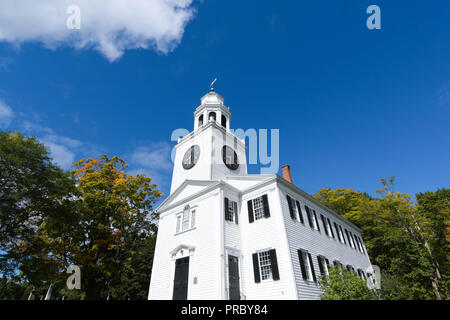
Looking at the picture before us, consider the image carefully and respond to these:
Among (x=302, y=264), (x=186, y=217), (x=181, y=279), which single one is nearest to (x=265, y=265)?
(x=302, y=264)

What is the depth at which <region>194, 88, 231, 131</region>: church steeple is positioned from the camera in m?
24.4

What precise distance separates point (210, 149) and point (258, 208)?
6846mm

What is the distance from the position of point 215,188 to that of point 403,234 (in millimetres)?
24518

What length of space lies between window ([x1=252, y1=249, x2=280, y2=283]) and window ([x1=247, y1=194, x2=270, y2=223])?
2.42 m

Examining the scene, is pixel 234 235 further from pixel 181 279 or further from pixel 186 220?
pixel 181 279

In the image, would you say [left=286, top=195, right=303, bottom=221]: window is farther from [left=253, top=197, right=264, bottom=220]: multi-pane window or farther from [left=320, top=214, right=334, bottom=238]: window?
[left=320, top=214, right=334, bottom=238]: window

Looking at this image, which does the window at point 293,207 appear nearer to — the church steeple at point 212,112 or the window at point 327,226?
the window at point 327,226

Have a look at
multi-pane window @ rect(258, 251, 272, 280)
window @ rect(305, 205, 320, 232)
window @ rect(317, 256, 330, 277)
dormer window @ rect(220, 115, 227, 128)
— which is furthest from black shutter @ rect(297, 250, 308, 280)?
dormer window @ rect(220, 115, 227, 128)

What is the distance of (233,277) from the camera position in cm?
1476

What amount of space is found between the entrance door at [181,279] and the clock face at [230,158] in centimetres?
900

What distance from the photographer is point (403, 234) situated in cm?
2764

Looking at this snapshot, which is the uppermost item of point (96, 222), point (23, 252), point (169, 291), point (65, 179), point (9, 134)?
point (9, 134)
